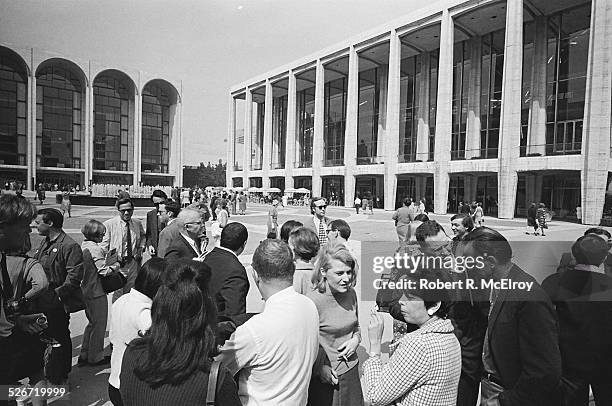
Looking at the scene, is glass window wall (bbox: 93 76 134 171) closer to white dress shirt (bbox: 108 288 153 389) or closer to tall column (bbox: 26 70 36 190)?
tall column (bbox: 26 70 36 190)

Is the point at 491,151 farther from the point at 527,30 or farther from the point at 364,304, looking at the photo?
the point at 364,304

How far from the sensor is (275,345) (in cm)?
185

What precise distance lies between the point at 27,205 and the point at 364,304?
524 centimetres

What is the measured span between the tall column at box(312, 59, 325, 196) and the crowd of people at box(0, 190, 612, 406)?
140 ft

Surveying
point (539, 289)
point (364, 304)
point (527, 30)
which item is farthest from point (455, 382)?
point (527, 30)

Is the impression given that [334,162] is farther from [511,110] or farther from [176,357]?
[176,357]

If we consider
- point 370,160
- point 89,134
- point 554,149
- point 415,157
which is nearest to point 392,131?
point 415,157

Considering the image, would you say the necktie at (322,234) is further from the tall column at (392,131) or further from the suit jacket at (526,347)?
the tall column at (392,131)

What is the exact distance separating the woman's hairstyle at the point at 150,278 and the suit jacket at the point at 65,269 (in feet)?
5.84

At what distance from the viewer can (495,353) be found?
224 cm

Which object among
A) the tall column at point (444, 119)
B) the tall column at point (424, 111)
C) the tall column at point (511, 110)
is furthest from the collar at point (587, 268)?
the tall column at point (424, 111)

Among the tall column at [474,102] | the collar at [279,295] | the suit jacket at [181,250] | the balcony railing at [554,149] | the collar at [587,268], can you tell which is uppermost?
the tall column at [474,102]

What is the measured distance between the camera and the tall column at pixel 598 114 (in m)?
22.5

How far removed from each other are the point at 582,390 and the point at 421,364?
168 cm
